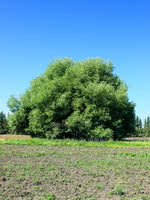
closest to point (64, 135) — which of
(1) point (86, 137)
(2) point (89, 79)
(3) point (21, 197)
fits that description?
(1) point (86, 137)

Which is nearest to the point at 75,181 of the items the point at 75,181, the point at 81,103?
the point at 75,181

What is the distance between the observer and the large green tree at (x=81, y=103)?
101 ft

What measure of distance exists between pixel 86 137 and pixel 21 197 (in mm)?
24843

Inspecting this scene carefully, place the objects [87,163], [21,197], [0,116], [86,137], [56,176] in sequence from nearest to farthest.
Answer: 1. [21,197]
2. [56,176]
3. [87,163]
4. [86,137]
5. [0,116]

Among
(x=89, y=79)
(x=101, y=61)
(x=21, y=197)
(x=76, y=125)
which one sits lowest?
(x=21, y=197)

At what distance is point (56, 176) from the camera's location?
406 inches

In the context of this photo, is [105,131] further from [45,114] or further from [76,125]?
[45,114]

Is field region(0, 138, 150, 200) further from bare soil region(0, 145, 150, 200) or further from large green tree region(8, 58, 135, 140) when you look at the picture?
large green tree region(8, 58, 135, 140)

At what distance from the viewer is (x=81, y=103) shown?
106ft

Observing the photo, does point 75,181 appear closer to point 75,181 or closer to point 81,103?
point 75,181

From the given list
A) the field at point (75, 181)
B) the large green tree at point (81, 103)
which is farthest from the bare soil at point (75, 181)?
the large green tree at point (81, 103)

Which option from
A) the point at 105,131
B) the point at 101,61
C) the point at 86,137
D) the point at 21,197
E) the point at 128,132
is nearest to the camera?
the point at 21,197

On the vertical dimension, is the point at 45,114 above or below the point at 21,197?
above

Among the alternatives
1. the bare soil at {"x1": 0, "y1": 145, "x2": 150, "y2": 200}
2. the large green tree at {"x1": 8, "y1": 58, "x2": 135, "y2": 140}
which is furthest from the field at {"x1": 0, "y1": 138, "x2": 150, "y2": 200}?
the large green tree at {"x1": 8, "y1": 58, "x2": 135, "y2": 140}
